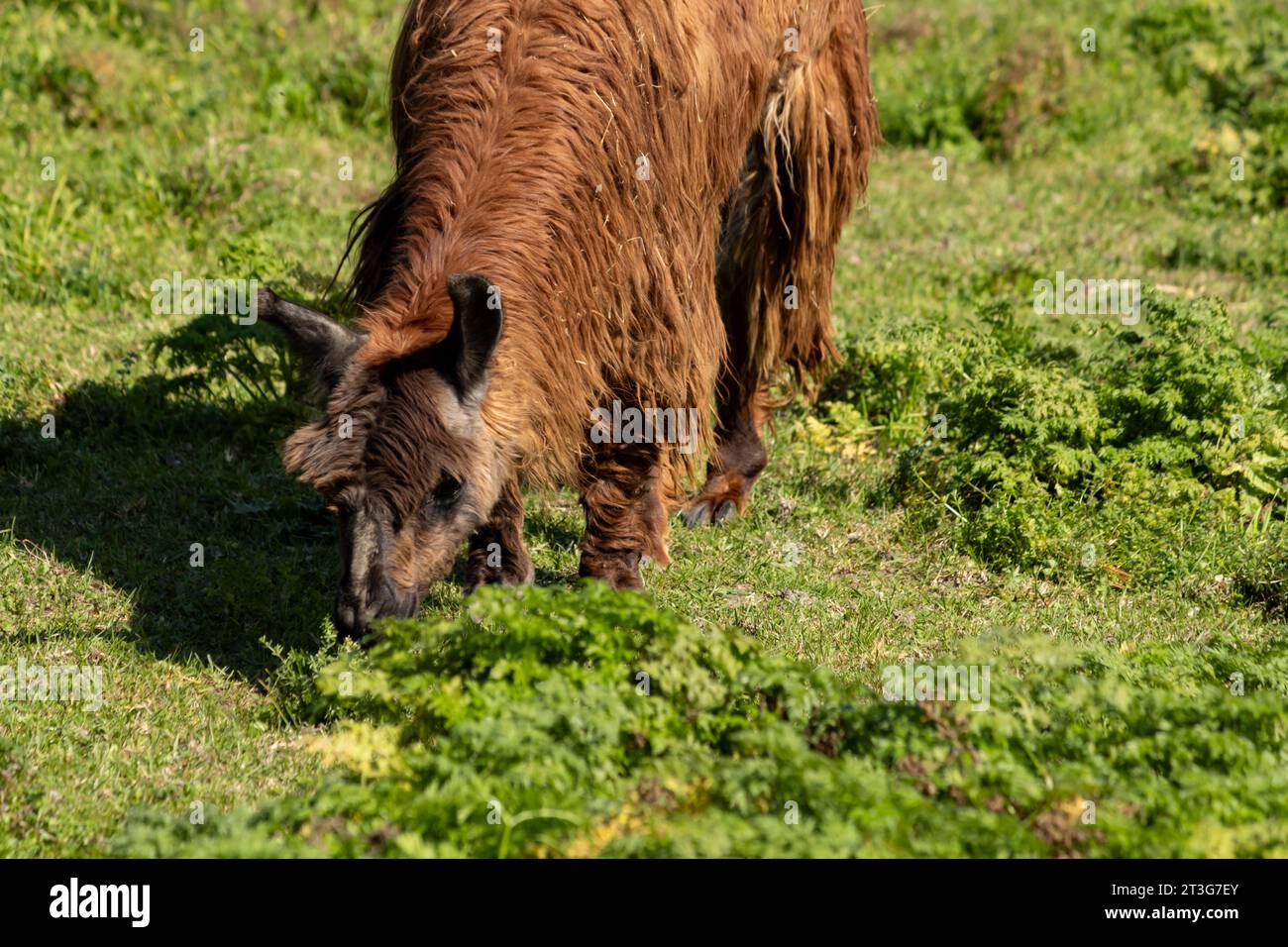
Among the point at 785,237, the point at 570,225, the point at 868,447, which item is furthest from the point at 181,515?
the point at 868,447

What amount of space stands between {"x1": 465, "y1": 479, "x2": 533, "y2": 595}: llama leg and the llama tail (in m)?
1.64

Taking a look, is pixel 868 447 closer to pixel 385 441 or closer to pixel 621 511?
pixel 621 511

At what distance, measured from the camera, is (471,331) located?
4562 mm

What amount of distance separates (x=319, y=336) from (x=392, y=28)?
836 cm

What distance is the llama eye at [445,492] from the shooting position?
188 inches

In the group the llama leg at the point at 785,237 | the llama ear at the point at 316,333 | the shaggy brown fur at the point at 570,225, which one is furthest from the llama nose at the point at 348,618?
the llama leg at the point at 785,237

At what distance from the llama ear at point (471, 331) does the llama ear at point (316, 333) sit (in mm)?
322

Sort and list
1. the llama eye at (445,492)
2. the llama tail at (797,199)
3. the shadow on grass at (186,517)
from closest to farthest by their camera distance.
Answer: the llama eye at (445,492) < the shadow on grass at (186,517) < the llama tail at (797,199)

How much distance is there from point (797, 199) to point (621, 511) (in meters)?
1.90

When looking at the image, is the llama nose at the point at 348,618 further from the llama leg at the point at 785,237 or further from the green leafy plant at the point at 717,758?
the llama leg at the point at 785,237

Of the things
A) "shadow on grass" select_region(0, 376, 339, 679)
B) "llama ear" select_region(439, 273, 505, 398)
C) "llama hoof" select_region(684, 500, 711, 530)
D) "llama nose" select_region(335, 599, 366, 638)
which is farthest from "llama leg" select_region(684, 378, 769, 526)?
"llama nose" select_region(335, 599, 366, 638)

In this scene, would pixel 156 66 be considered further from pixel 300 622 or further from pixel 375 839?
pixel 375 839

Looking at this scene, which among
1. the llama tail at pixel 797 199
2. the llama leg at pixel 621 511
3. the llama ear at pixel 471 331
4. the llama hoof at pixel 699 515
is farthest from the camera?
the llama hoof at pixel 699 515
